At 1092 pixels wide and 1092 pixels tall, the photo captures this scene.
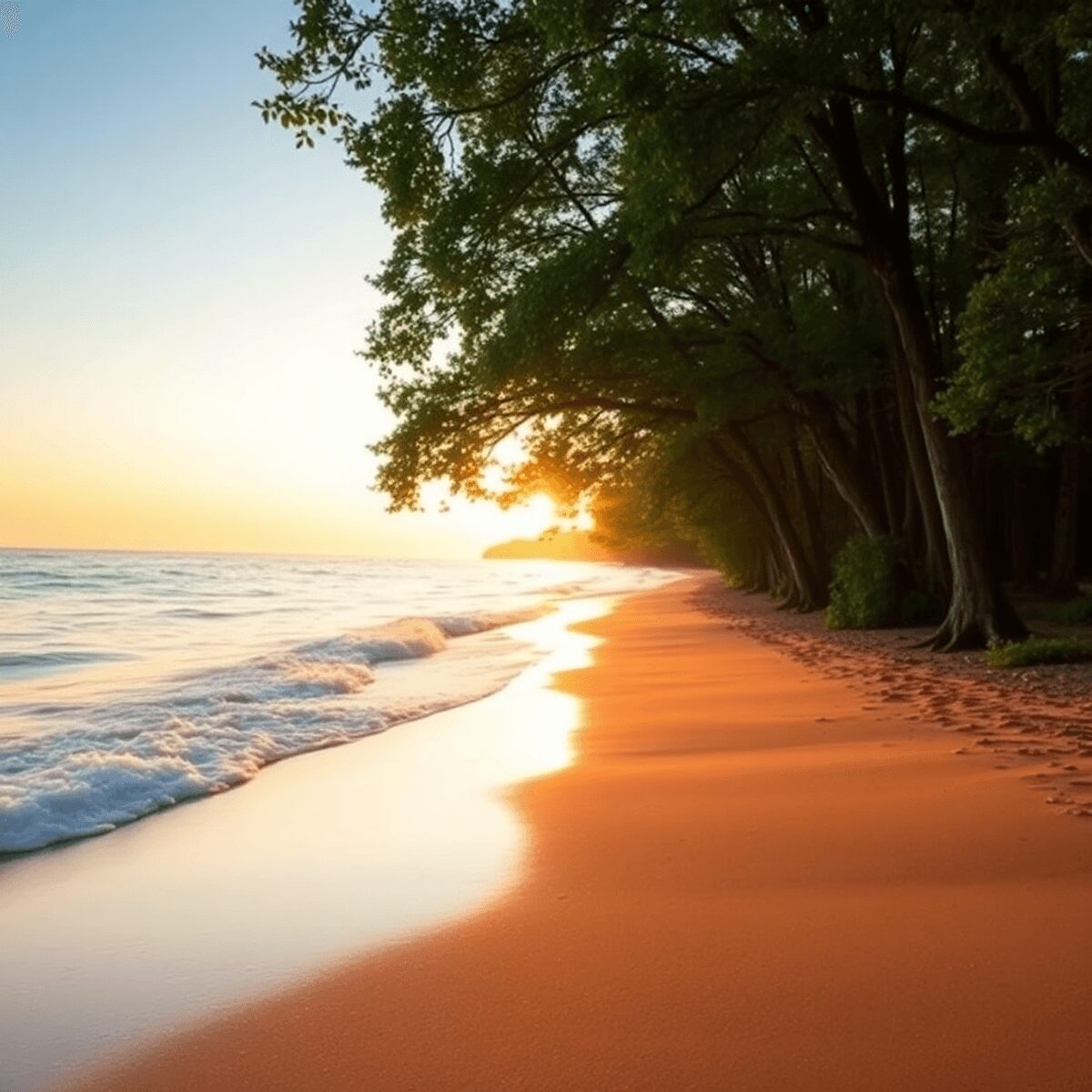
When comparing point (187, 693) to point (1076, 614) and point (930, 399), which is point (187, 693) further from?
point (1076, 614)

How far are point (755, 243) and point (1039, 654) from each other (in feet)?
42.6

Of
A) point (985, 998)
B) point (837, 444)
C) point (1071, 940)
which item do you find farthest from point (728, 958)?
point (837, 444)

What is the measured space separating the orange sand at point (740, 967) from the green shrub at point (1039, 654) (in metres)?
5.65

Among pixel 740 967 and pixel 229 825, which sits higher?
pixel 740 967

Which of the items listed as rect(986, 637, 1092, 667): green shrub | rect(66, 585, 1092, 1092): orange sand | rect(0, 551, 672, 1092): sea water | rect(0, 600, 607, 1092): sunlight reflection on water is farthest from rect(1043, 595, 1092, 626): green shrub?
rect(0, 600, 607, 1092): sunlight reflection on water

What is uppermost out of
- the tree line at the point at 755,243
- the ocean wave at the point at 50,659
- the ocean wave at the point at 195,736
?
the tree line at the point at 755,243

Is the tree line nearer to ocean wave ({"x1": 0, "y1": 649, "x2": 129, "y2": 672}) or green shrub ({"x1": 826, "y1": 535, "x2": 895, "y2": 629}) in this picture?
green shrub ({"x1": 826, "y1": 535, "x2": 895, "y2": 629})

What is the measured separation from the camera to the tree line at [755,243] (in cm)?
941

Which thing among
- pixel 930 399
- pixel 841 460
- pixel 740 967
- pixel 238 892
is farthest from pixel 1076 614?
pixel 238 892

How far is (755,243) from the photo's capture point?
21062 mm

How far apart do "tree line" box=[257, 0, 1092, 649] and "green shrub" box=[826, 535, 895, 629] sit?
36 centimetres

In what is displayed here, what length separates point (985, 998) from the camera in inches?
117

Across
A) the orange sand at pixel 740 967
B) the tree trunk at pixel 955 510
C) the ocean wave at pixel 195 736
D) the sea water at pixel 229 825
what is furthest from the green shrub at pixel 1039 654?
the ocean wave at pixel 195 736

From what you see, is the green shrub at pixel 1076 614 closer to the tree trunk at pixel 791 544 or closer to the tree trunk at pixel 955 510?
the tree trunk at pixel 955 510
